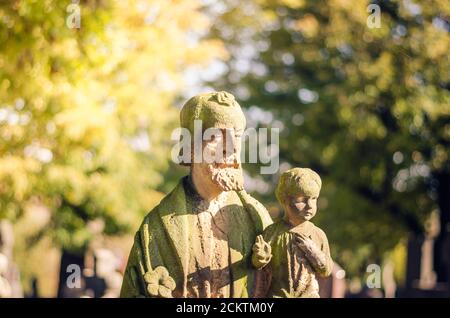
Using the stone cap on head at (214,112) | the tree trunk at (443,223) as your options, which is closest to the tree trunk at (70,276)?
the tree trunk at (443,223)

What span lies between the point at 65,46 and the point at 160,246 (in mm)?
7204

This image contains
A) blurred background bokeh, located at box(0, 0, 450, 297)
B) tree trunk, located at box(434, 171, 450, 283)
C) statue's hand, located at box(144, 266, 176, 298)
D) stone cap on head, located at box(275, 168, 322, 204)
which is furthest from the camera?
tree trunk, located at box(434, 171, 450, 283)

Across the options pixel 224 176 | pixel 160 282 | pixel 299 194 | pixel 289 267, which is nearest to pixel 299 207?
pixel 299 194

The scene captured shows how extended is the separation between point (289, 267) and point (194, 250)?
65cm

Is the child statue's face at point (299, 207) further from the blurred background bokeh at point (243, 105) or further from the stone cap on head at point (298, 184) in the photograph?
the blurred background bokeh at point (243, 105)

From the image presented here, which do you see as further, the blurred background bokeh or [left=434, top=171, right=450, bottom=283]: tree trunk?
[left=434, top=171, right=450, bottom=283]: tree trunk

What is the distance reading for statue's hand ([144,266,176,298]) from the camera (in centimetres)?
588

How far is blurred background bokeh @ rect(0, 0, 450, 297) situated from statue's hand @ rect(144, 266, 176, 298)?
6993mm

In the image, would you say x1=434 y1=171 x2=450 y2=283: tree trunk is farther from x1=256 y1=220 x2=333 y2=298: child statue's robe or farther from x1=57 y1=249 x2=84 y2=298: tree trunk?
x1=256 y1=220 x2=333 y2=298: child statue's robe

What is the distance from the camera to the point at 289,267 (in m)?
6.11

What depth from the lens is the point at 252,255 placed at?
611 centimetres

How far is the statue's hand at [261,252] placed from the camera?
601 cm

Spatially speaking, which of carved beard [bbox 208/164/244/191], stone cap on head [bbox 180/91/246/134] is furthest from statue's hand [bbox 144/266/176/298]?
stone cap on head [bbox 180/91/246/134]

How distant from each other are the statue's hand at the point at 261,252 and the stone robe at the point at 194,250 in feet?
0.45
